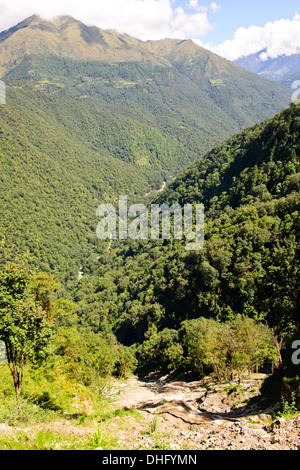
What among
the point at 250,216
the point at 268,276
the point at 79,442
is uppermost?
the point at 250,216

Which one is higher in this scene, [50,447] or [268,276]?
[268,276]

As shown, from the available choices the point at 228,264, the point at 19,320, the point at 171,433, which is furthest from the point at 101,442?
the point at 228,264

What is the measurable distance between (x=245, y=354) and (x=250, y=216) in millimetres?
41796

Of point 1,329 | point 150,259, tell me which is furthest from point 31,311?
point 150,259

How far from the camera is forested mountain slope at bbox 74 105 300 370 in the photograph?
2450 cm

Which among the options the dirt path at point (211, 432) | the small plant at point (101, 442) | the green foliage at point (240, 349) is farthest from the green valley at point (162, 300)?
the dirt path at point (211, 432)

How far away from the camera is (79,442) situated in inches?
432

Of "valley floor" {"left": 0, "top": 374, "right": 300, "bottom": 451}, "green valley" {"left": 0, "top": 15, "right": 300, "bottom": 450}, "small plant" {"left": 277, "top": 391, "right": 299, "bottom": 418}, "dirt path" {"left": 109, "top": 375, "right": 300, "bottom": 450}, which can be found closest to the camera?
"valley floor" {"left": 0, "top": 374, "right": 300, "bottom": 451}

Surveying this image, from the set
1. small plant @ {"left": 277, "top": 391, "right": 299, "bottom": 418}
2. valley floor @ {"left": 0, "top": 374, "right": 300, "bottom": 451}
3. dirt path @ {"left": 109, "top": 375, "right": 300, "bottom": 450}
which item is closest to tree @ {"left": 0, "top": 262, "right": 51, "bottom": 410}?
valley floor @ {"left": 0, "top": 374, "right": 300, "bottom": 451}

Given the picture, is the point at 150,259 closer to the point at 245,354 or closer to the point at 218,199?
the point at 218,199

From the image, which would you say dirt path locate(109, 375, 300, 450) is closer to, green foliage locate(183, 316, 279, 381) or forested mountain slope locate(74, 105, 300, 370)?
forested mountain slope locate(74, 105, 300, 370)

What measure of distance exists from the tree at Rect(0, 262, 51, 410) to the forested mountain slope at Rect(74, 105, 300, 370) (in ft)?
45.9

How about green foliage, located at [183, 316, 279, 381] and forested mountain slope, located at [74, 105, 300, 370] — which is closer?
forested mountain slope, located at [74, 105, 300, 370]

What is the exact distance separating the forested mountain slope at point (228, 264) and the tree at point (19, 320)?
1400cm
